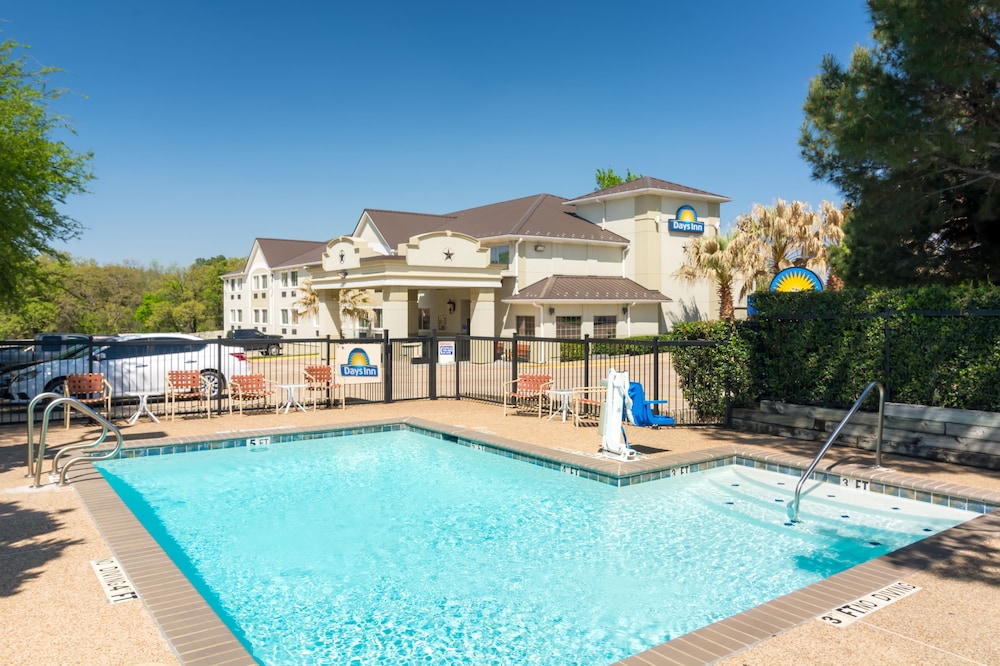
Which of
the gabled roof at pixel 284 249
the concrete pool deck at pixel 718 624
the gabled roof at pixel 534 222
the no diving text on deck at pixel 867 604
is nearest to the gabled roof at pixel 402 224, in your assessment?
the gabled roof at pixel 534 222

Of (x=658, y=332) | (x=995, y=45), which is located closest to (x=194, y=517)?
(x=995, y=45)

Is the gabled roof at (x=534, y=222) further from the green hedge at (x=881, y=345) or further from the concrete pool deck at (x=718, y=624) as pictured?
the concrete pool deck at (x=718, y=624)

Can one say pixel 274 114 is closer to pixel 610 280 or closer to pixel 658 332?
pixel 610 280

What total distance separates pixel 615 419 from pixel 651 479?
44.5 inches

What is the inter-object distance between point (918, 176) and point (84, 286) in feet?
235

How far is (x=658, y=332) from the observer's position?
36.0 meters

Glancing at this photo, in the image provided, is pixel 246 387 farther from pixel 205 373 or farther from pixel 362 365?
pixel 362 365

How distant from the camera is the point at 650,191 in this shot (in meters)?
34.4

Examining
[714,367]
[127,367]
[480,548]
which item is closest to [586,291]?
[714,367]

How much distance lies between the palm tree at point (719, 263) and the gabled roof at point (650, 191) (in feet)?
12.7

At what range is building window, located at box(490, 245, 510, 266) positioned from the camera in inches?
1337

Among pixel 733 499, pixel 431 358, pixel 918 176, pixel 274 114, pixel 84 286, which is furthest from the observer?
pixel 84 286

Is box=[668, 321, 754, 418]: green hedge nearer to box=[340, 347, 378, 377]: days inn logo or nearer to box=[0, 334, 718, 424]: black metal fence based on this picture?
box=[0, 334, 718, 424]: black metal fence

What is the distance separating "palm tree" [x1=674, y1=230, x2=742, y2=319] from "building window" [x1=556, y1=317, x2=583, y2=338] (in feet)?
18.6
